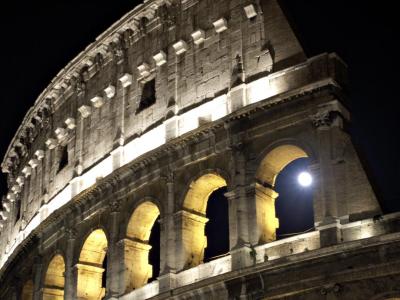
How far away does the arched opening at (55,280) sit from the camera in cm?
2947

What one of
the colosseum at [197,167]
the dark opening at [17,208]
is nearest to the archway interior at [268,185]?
the colosseum at [197,167]

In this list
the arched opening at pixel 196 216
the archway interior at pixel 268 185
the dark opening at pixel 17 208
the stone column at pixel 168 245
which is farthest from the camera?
the dark opening at pixel 17 208

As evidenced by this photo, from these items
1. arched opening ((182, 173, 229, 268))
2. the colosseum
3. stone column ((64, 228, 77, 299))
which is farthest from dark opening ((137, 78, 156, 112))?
stone column ((64, 228, 77, 299))

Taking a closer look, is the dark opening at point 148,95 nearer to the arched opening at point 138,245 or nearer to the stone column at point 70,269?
the arched opening at point 138,245

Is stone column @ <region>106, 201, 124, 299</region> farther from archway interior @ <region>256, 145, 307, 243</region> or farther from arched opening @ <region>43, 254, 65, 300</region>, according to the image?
archway interior @ <region>256, 145, 307, 243</region>

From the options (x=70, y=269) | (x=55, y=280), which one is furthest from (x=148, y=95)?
(x=55, y=280)

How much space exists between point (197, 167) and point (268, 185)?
7.41ft

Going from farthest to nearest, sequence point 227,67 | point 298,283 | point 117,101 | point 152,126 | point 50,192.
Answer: point 50,192 → point 117,101 → point 152,126 → point 227,67 → point 298,283

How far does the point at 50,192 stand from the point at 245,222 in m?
11.2

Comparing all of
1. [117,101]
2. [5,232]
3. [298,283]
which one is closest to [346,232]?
[298,283]

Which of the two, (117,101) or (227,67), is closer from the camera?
(227,67)

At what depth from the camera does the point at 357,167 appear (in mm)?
21359

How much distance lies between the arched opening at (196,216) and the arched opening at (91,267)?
4.02 metres

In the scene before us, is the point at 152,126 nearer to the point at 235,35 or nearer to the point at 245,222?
the point at 235,35
